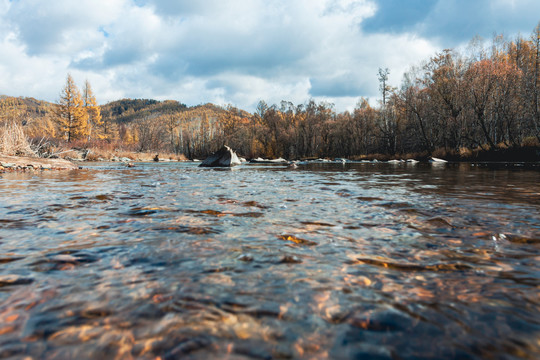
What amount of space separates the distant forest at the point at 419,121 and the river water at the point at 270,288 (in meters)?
17.7

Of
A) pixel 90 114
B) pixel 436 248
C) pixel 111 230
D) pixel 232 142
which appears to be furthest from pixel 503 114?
pixel 90 114

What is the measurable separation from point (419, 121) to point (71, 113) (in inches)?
2070

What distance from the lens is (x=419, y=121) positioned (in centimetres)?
3694

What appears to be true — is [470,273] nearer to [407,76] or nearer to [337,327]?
[337,327]

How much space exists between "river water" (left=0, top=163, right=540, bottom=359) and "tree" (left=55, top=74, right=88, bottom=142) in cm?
5146

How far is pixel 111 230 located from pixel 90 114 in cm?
5803

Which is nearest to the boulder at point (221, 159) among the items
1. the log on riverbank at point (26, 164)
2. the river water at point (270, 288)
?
the log on riverbank at point (26, 164)

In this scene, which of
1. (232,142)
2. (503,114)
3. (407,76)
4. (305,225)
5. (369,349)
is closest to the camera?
(369,349)

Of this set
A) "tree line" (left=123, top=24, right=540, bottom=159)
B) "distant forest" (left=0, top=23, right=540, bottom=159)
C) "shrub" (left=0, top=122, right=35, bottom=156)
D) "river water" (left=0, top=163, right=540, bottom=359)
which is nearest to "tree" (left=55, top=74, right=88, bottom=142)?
"distant forest" (left=0, top=23, right=540, bottom=159)

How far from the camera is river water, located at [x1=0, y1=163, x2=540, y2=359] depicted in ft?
3.93

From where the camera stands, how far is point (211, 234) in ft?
9.78

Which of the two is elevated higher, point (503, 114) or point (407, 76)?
point (407, 76)

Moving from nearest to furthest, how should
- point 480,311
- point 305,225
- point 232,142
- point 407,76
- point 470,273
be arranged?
point 480,311, point 470,273, point 305,225, point 407,76, point 232,142

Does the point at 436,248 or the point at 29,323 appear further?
the point at 436,248
